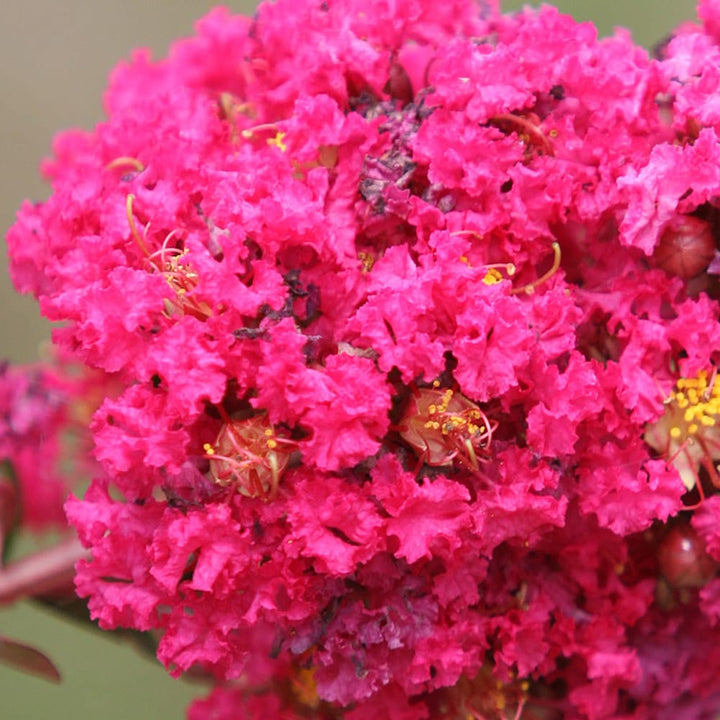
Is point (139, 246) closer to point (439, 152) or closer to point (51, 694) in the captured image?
point (439, 152)

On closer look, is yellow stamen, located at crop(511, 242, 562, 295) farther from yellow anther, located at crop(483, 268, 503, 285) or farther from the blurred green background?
the blurred green background

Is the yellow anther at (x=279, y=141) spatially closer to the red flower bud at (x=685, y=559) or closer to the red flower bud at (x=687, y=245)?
the red flower bud at (x=687, y=245)

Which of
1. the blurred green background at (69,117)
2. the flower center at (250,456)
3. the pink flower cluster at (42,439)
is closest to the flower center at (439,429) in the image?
the flower center at (250,456)

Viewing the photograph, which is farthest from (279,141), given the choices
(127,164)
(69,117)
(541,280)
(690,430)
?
(69,117)

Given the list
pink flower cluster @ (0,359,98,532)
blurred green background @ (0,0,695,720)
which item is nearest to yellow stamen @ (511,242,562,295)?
pink flower cluster @ (0,359,98,532)

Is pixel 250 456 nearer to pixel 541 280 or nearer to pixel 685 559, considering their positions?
pixel 541 280
